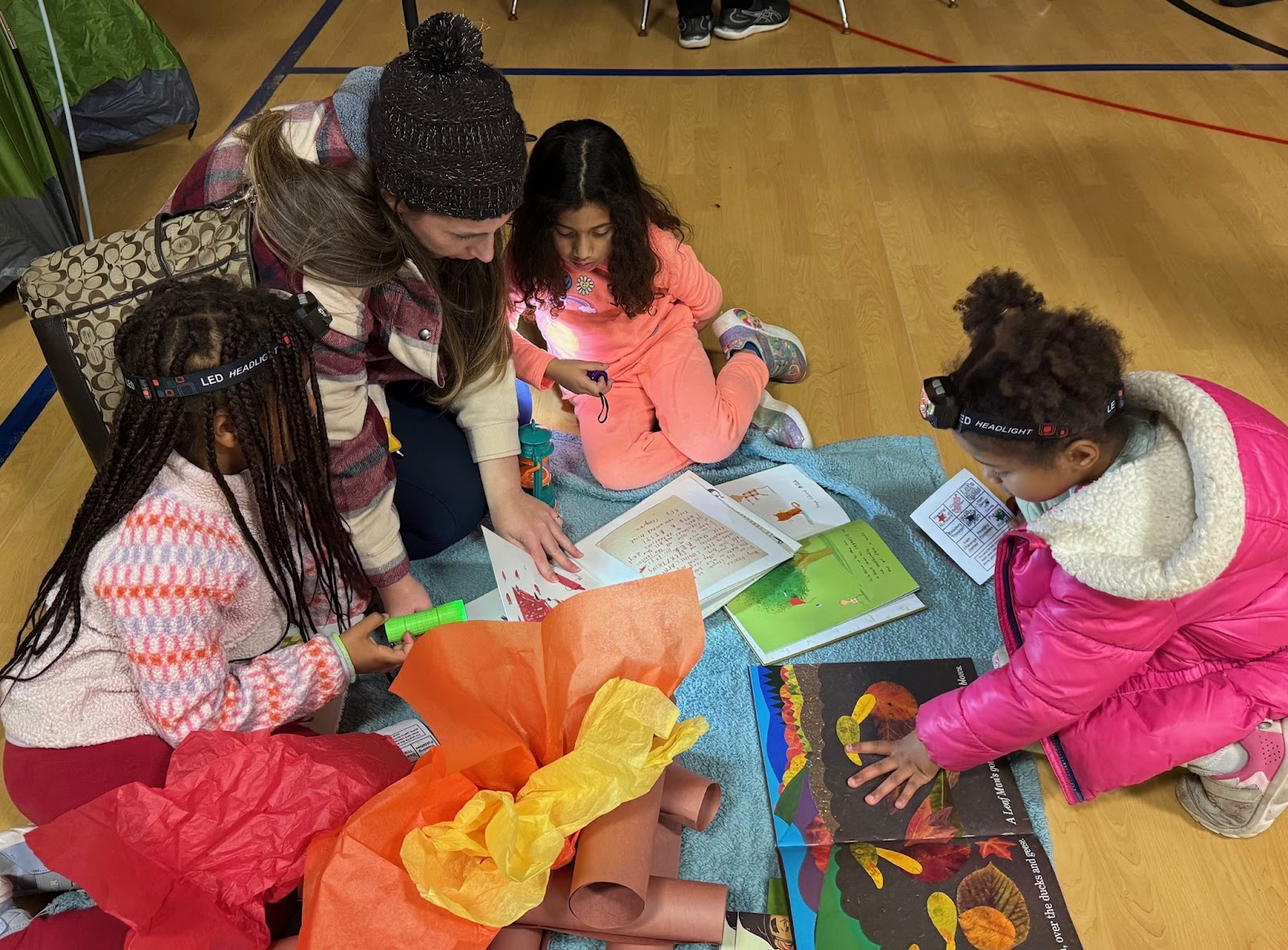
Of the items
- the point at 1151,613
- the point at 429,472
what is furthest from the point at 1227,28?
the point at 429,472

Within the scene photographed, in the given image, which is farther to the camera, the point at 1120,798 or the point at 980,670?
the point at 980,670

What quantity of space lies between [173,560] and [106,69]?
196 cm

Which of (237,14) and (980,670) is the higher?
(237,14)

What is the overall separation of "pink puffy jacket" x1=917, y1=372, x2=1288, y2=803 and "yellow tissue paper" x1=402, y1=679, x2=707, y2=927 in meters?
0.40

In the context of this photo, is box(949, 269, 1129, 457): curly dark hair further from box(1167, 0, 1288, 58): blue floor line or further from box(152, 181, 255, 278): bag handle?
box(1167, 0, 1288, 58): blue floor line

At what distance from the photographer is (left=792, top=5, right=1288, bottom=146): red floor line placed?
A: 2.49 meters

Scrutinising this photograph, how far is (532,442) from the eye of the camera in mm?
1511

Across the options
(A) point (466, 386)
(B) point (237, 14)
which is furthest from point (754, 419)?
(B) point (237, 14)

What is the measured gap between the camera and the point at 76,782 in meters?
0.98

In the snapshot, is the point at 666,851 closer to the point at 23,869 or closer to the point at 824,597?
the point at 824,597

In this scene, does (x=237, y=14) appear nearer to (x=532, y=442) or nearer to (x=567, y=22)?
(x=567, y=22)

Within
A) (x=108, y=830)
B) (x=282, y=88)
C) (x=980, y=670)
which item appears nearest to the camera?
(x=108, y=830)

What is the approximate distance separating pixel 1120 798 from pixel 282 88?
2.72 metres

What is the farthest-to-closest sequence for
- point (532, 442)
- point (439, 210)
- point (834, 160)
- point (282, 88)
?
point (282, 88) < point (834, 160) < point (532, 442) < point (439, 210)
